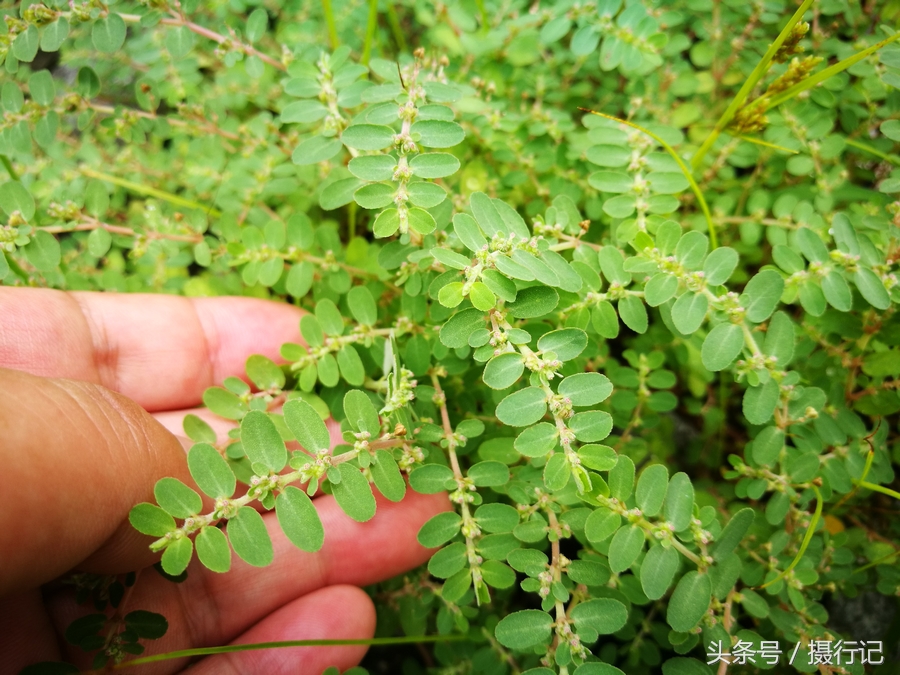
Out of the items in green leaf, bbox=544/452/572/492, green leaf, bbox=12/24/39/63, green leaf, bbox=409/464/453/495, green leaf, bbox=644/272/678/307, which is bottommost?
green leaf, bbox=409/464/453/495

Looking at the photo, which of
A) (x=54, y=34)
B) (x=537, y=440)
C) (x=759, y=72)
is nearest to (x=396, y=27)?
(x=54, y=34)

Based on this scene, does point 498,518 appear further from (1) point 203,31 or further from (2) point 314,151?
(1) point 203,31

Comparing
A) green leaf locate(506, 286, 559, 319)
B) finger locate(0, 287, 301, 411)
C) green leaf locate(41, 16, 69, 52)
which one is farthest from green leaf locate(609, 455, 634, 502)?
green leaf locate(41, 16, 69, 52)

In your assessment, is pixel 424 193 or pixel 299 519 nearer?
pixel 299 519

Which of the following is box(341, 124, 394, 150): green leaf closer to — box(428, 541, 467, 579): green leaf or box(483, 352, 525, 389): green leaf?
box(483, 352, 525, 389): green leaf

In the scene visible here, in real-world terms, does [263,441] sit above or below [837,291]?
below

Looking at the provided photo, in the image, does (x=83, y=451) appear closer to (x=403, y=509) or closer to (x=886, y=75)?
(x=403, y=509)

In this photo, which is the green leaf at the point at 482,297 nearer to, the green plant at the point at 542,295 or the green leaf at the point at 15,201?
the green plant at the point at 542,295
